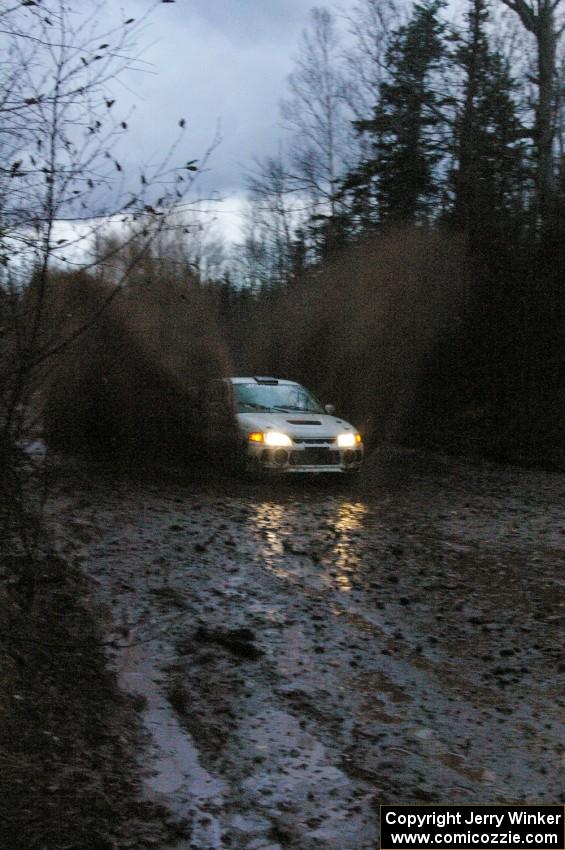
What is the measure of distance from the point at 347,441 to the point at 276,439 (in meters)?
1.12

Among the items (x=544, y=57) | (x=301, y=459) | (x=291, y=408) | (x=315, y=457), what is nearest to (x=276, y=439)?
(x=301, y=459)

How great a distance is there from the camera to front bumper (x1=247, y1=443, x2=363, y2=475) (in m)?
12.2

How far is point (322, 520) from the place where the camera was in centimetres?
1045

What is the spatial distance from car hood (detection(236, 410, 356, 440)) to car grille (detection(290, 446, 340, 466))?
179mm

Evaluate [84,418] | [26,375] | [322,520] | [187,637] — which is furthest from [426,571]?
[84,418]

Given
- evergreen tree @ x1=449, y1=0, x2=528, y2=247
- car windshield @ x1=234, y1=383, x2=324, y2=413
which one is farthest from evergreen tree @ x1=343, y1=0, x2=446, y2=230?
car windshield @ x1=234, y1=383, x2=324, y2=413

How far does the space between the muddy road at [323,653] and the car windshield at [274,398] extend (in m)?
2.16

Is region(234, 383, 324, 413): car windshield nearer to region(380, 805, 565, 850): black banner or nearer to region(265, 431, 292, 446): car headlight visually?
region(265, 431, 292, 446): car headlight

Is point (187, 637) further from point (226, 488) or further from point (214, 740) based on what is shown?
point (226, 488)

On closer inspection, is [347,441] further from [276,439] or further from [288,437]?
[276,439]

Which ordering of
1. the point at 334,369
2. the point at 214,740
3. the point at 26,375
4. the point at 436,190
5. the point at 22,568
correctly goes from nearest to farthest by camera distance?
the point at 214,740
the point at 26,375
the point at 22,568
the point at 334,369
the point at 436,190

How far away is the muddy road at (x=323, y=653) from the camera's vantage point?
443 cm

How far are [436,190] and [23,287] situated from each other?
18.2m

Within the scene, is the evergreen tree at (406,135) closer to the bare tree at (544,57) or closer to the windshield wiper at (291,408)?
the bare tree at (544,57)
